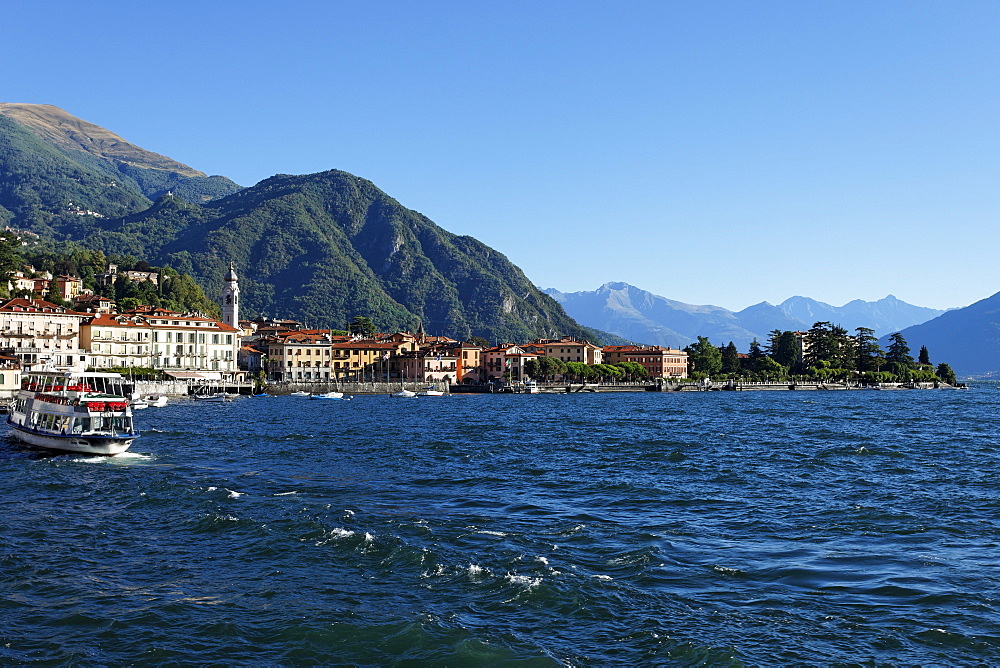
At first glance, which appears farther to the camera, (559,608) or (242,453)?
(242,453)

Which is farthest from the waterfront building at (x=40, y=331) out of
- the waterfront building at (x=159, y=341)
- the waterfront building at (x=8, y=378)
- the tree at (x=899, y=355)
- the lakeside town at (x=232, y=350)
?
the tree at (x=899, y=355)

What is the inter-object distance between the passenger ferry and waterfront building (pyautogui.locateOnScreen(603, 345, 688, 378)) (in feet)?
449

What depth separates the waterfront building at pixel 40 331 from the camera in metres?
97.7

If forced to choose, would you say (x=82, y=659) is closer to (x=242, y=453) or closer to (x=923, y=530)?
(x=923, y=530)

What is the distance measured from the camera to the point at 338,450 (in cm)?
4031

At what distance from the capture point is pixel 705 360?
178 metres

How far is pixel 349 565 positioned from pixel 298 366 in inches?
5189

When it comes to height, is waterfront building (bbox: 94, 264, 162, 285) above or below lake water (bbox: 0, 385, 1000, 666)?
above

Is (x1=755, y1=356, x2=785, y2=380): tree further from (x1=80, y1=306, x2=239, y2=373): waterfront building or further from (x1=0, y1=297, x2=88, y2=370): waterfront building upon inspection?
(x1=0, y1=297, x2=88, y2=370): waterfront building

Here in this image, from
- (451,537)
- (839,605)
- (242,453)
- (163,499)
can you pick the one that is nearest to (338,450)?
(242,453)

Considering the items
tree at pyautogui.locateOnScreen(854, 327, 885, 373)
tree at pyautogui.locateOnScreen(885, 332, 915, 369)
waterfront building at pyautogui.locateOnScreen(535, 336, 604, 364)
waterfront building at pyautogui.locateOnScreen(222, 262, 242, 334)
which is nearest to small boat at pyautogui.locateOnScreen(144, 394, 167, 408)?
waterfront building at pyautogui.locateOnScreen(222, 262, 242, 334)

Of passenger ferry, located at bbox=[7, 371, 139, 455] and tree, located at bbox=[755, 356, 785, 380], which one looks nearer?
passenger ferry, located at bbox=[7, 371, 139, 455]

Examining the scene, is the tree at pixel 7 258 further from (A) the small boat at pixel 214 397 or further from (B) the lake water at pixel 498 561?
(B) the lake water at pixel 498 561

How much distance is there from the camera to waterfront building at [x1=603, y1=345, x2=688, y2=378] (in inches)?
6786
